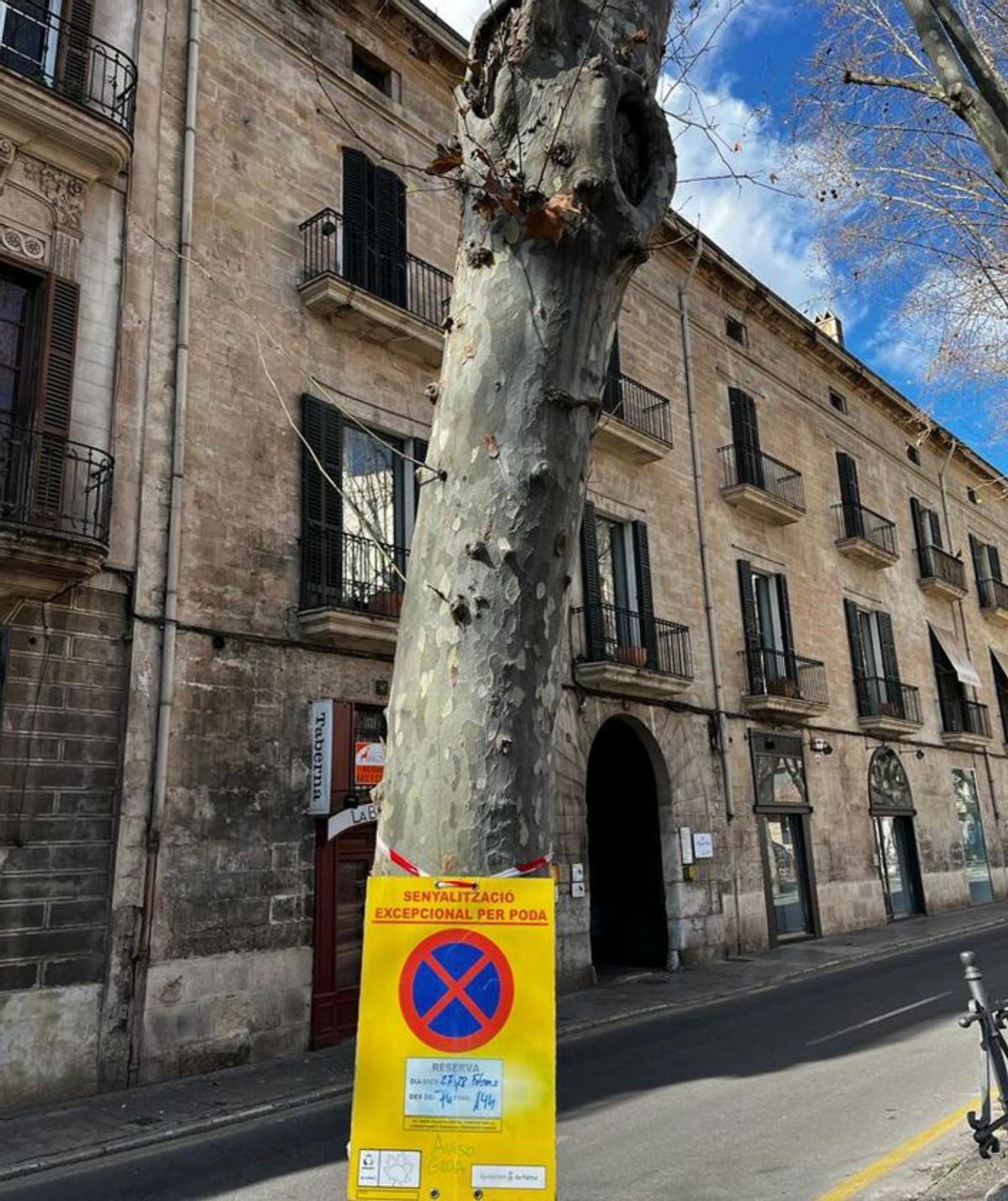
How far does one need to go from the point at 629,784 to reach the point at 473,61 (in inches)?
591

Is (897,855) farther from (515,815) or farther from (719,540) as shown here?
(515,815)

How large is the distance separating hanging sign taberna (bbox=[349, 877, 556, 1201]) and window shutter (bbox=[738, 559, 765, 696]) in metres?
16.5

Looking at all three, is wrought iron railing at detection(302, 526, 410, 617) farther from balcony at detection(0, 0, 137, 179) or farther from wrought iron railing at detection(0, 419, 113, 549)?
balcony at detection(0, 0, 137, 179)

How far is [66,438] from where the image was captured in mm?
9289

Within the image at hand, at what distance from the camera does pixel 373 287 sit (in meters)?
13.0

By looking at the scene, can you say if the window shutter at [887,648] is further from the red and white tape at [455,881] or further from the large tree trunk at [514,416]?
the red and white tape at [455,881]

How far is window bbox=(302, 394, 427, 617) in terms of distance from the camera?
37.8ft

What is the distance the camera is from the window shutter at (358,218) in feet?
42.3

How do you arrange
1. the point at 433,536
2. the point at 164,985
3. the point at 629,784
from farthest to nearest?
1. the point at 629,784
2. the point at 164,985
3. the point at 433,536

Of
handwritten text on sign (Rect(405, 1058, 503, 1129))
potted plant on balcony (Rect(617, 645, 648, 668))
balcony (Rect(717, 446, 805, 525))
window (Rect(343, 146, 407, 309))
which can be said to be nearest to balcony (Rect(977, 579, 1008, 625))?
balcony (Rect(717, 446, 805, 525))

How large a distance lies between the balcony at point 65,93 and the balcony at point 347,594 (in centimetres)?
454

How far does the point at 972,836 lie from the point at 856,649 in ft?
24.1

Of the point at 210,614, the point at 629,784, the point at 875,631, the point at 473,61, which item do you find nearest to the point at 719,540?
the point at 629,784

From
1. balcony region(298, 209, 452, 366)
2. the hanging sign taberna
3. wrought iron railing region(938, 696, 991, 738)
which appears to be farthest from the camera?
wrought iron railing region(938, 696, 991, 738)
